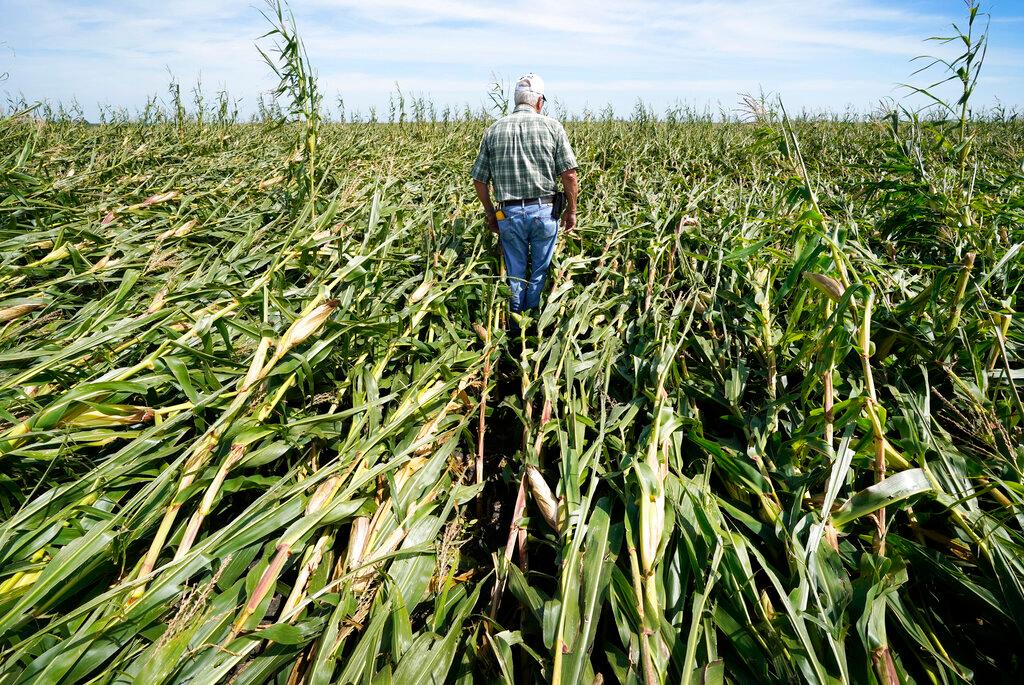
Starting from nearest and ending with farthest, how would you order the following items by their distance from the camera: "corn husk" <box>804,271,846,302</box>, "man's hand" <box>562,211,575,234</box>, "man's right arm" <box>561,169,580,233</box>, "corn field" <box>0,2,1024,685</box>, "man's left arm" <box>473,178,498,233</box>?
"corn field" <box>0,2,1024,685</box>
"corn husk" <box>804,271,846,302</box>
"man's right arm" <box>561,169,580,233</box>
"man's left arm" <box>473,178,498,233</box>
"man's hand" <box>562,211,575,234</box>

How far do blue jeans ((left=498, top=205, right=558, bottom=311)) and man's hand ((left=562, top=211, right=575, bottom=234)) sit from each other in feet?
0.67

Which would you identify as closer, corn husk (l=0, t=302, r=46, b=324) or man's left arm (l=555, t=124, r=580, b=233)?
corn husk (l=0, t=302, r=46, b=324)

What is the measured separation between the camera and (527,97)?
305cm

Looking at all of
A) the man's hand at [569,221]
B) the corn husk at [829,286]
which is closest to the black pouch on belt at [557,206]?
the man's hand at [569,221]

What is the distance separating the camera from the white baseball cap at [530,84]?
10.1 ft

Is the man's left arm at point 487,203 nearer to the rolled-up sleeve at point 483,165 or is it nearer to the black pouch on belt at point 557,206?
the rolled-up sleeve at point 483,165

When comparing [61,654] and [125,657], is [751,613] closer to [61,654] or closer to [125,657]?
[125,657]

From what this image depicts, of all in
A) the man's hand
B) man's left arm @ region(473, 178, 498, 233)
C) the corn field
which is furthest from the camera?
the man's hand

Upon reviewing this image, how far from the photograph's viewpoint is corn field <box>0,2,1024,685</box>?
1.22 meters

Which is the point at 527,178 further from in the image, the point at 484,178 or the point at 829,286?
the point at 829,286

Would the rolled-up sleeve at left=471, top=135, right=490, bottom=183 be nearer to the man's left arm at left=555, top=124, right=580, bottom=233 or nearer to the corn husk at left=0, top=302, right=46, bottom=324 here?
the man's left arm at left=555, top=124, right=580, bottom=233

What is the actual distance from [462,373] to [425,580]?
90 cm

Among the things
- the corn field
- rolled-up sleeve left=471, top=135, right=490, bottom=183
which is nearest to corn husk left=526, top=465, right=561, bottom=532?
the corn field

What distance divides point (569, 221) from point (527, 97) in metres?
0.78
